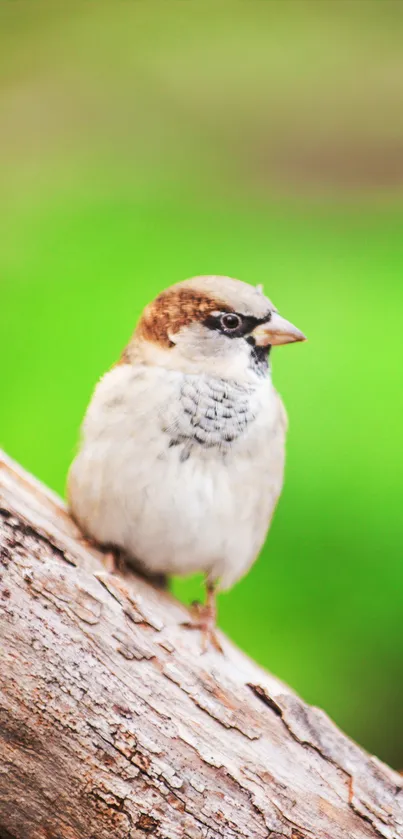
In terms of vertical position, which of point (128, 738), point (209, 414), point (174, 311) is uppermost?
point (174, 311)

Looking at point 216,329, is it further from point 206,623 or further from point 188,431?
point 206,623

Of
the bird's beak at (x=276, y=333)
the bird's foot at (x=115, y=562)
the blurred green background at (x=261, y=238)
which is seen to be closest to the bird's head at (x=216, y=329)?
the bird's beak at (x=276, y=333)

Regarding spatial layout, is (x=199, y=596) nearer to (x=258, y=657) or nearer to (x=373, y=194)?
(x=258, y=657)

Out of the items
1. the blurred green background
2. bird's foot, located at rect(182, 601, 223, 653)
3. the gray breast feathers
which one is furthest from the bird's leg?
the blurred green background

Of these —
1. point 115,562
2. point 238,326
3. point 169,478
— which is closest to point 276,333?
point 238,326

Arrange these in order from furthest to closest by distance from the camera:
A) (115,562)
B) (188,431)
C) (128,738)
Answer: (115,562)
(188,431)
(128,738)

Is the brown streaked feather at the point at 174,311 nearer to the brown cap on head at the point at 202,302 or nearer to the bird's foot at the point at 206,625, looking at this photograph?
the brown cap on head at the point at 202,302

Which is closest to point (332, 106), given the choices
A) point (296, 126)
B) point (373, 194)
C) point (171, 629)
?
point (296, 126)

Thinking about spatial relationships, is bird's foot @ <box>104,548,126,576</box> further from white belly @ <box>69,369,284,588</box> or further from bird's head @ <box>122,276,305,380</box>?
bird's head @ <box>122,276,305,380</box>
